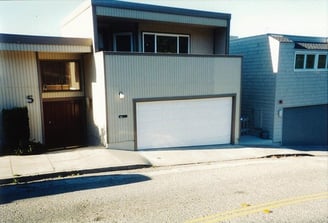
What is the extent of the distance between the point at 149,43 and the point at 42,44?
5.24 meters

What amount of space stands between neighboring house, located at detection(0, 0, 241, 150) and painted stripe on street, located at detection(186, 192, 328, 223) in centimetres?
624

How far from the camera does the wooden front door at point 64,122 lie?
12.4 metres

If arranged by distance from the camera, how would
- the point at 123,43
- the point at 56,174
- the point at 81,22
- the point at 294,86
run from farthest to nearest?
the point at 294,86 → the point at 123,43 → the point at 81,22 → the point at 56,174

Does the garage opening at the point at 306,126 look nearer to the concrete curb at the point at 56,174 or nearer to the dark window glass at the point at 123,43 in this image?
the dark window glass at the point at 123,43

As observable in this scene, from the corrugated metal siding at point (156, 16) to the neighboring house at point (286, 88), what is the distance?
3.20 metres

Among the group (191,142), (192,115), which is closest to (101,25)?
(192,115)

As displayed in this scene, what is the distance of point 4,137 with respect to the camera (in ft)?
35.1

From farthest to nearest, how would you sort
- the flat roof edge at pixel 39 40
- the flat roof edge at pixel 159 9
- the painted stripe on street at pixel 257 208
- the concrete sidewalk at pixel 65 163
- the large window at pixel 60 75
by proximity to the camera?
the large window at pixel 60 75 < the flat roof edge at pixel 159 9 < the flat roof edge at pixel 39 40 < the concrete sidewalk at pixel 65 163 < the painted stripe on street at pixel 257 208

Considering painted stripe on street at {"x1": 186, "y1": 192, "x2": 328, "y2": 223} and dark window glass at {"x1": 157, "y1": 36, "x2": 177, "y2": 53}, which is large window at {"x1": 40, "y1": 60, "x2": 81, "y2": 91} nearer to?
dark window glass at {"x1": 157, "y1": 36, "x2": 177, "y2": 53}


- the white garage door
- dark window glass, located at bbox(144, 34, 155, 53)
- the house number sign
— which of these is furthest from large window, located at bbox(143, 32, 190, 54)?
the house number sign

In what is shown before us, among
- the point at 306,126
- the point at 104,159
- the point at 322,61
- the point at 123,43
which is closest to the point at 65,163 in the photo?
the point at 104,159

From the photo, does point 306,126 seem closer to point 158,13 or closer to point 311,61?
point 311,61

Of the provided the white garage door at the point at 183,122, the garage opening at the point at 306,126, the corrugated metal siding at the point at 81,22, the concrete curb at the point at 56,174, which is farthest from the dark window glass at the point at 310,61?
the corrugated metal siding at the point at 81,22

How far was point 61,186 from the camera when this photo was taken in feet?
22.8
